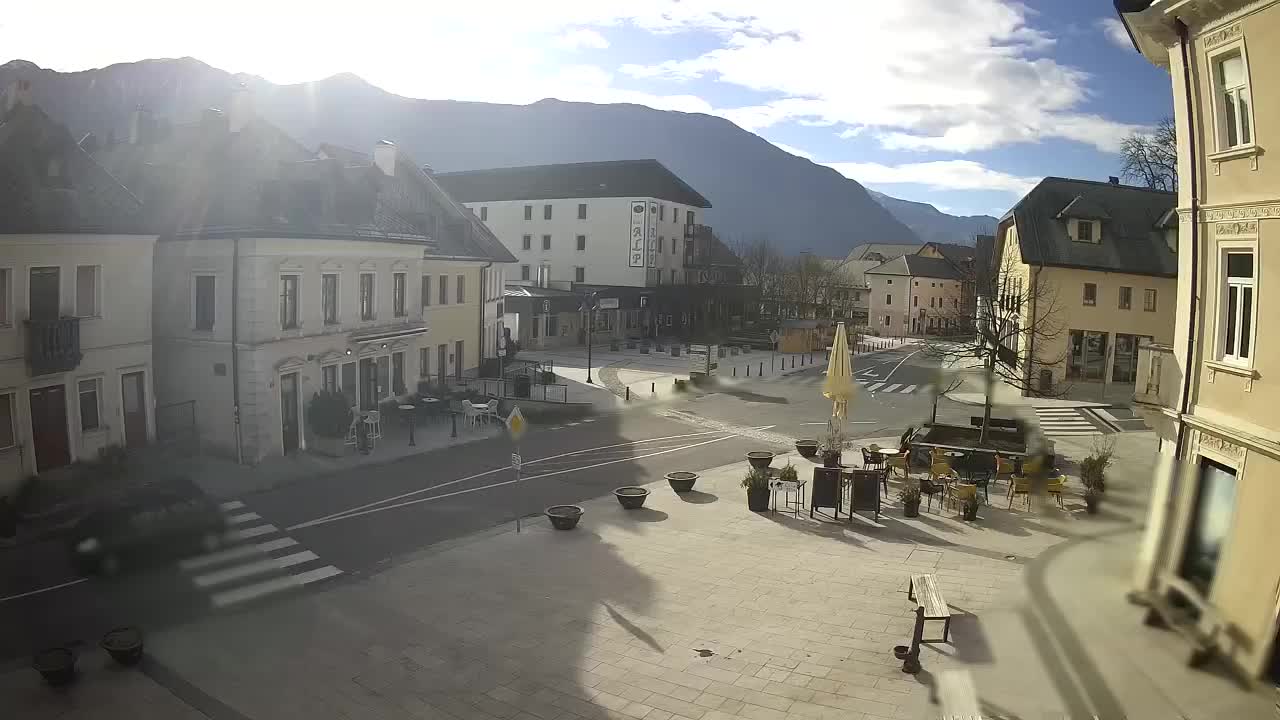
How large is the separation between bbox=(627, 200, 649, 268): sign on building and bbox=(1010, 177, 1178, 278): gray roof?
108 ft

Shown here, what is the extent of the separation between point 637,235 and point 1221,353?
6010cm

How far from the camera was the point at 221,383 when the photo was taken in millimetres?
23984

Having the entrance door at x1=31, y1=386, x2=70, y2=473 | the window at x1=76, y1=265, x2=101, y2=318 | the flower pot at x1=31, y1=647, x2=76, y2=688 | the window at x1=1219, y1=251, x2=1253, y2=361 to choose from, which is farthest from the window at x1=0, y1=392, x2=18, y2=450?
the window at x1=1219, y1=251, x2=1253, y2=361

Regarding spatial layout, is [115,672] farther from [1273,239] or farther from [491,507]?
[1273,239]

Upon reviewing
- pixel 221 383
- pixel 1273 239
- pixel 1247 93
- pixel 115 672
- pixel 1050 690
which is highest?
pixel 1247 93

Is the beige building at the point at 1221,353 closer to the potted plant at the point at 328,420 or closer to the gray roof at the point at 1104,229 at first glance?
the potted plant at the point at 328,420

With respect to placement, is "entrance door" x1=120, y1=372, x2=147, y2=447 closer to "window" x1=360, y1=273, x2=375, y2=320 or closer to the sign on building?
"window" x1=360, y1=273, x2=375, y2=320

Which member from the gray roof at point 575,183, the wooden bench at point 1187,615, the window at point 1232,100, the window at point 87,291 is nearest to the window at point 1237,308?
the window at point 1232,100

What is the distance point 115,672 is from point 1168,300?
Result: 42.6 m

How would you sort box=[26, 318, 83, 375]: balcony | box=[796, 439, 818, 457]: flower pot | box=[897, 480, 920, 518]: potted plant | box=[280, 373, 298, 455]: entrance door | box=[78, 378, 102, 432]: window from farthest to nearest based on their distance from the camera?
box=[796, 439, 818, 457]: flower pot → box=[280, 373, 298, 455]: entrance door → box=[78, 378, 102, 432]: window → box=[897, 480, 920, 518]: potted plant → box=[26, 318, 83, 375]: balcony

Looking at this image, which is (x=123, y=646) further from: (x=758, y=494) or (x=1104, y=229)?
(x=1104, y=229)

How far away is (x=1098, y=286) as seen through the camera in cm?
4016

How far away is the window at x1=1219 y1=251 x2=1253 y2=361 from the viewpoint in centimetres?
1067

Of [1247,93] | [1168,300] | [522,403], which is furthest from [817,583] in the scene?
[1168,300]
